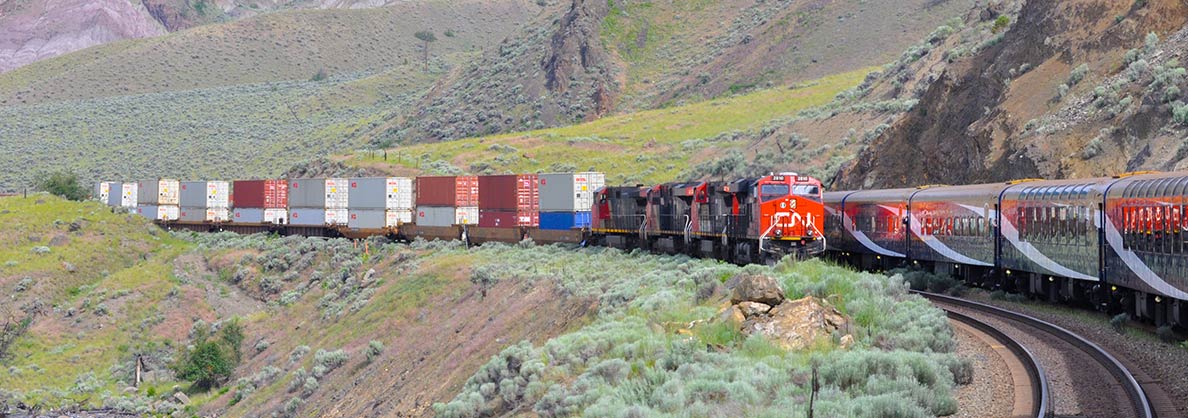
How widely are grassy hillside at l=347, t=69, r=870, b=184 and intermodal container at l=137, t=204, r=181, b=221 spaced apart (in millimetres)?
15908

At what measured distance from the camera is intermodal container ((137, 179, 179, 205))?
77.0 m

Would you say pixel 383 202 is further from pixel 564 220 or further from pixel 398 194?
pixel 564 220

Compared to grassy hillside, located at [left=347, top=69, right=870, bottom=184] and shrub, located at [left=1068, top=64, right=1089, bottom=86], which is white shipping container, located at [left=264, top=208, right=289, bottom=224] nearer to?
grassy hillside, located at [left=347, top=69, right=870, bottom=184]

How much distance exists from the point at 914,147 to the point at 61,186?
58410 millimetres

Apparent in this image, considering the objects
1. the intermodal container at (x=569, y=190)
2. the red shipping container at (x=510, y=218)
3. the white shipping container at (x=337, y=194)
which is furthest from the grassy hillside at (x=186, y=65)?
the intermodal container at (x=569, y=190)

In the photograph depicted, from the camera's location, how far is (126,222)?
237 ft

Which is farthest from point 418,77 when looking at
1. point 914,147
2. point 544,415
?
point 544,415

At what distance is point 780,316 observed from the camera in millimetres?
18719

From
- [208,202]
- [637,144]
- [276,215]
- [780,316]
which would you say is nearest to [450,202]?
[276,215]

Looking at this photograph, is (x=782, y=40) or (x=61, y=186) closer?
(x=61, y=186)

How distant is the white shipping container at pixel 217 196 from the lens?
75.1 metres

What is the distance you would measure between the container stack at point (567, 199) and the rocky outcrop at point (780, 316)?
3405 centimetres

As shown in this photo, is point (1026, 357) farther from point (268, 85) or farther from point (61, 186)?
point (268, 85)

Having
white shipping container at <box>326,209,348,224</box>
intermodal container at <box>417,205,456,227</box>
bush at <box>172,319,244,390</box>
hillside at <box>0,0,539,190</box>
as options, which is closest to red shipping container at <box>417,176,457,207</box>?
intermodal container at <box>417,205,456,227</box>
